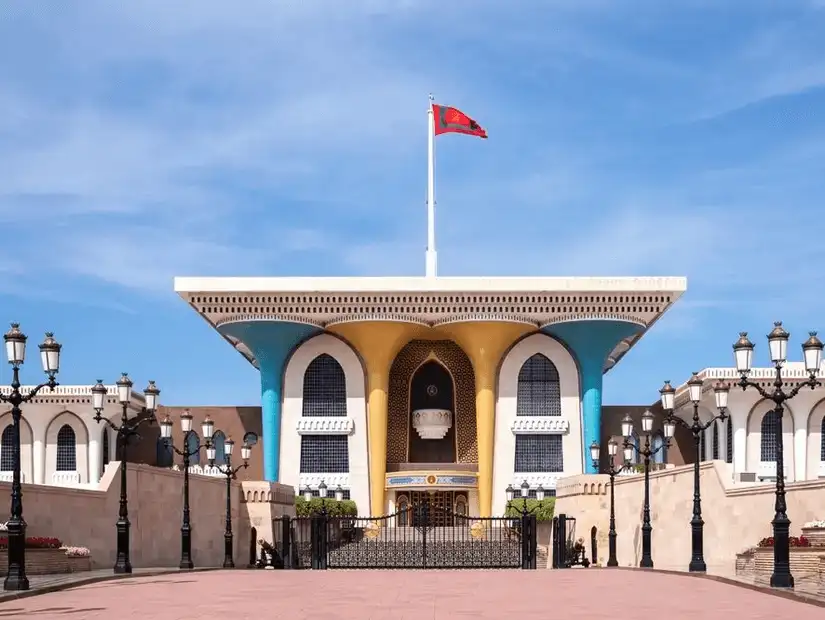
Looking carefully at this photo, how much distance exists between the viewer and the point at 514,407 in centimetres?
6334

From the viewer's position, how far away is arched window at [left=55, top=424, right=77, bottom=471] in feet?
237

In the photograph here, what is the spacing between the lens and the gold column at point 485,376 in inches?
2456

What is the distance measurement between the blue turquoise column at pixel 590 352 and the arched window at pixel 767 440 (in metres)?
9.32

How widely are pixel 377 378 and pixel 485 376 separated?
215 inches

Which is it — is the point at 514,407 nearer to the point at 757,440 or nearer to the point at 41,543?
the point at 757,440

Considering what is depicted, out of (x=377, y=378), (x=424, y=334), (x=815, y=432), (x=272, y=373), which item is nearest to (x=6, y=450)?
(x=272, y=373)

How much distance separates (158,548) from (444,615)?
24.2 meters

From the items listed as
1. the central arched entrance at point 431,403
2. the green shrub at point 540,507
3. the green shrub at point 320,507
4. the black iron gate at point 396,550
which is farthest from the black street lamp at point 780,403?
the central arched entrance at point 431,403

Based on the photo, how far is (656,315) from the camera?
6128cm

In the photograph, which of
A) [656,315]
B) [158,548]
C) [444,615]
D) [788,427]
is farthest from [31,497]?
[788,427]

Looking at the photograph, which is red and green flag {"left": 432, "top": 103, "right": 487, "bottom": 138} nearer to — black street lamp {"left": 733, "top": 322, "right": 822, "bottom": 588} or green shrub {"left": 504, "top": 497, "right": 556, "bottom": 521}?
green shrub {"left": 504, "top": 497, "right": 556, "bottom": 521}

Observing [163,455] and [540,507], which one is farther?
[163,455]

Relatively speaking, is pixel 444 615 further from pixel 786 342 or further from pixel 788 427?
pixel 788 427

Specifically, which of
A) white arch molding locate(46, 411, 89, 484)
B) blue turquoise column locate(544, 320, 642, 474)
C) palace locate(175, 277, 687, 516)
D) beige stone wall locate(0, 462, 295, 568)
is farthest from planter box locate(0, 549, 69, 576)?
white arch molding locate(46, 411, 89, 484)
